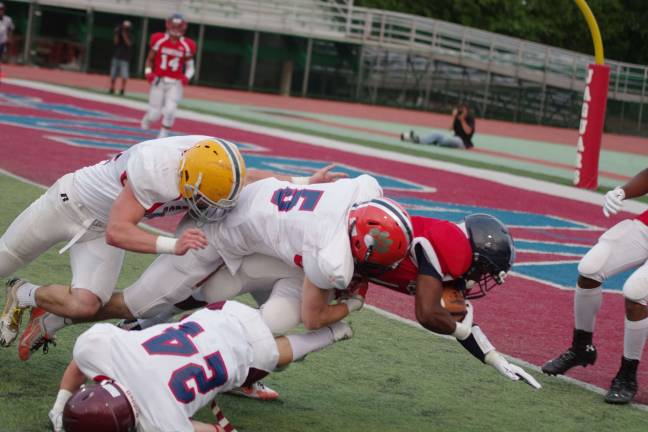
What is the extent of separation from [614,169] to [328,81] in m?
16.8

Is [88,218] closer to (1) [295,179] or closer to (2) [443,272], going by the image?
(1) [295,179]

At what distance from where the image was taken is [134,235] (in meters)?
5.00

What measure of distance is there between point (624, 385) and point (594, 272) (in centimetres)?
64

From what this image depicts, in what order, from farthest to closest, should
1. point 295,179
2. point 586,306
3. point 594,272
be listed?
1. point 586,306
2. point 594,272
3. point 295,179

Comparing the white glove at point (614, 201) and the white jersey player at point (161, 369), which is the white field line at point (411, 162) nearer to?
the white glove at point (614, 201)

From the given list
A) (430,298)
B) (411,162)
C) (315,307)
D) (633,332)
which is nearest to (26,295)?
(315,307)

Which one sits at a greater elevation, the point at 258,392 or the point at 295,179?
the point at 295,179

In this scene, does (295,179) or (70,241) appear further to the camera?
(295,179)

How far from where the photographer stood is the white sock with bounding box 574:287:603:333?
6422mm

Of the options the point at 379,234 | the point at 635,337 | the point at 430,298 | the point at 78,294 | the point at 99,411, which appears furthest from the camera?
the point at 635,337

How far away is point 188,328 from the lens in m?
4.59

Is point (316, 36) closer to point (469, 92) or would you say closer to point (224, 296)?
point (469, 92)

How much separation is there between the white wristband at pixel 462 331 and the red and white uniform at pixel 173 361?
969mm

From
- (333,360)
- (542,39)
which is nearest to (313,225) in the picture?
(333,360)
